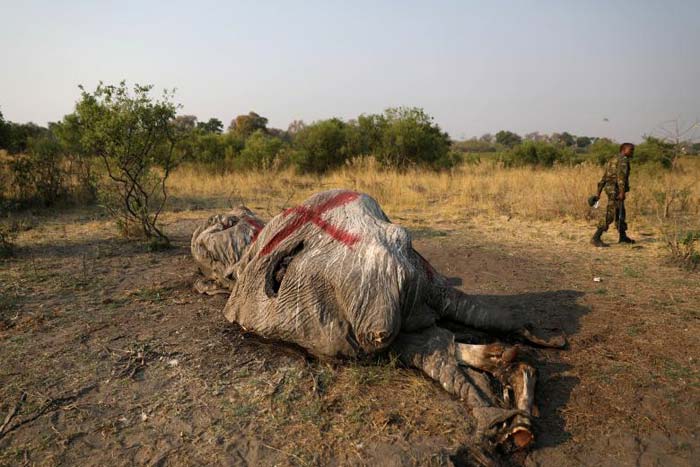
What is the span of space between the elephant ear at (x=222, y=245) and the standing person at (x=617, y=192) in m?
5.21

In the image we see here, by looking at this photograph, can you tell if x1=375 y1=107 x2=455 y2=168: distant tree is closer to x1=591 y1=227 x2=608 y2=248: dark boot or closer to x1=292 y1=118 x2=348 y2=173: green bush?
x1=292 y1=118 x2=348 y2=173: green bush

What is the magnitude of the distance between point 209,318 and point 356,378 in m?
1.73

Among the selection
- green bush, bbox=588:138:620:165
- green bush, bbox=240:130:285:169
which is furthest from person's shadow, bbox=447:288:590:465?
green bush, bbox=588:138:620:165

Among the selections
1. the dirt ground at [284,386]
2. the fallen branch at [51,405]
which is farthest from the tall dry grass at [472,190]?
the fallen branch at [51,405]

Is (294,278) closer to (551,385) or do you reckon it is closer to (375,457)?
(375,457)

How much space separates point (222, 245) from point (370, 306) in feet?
7.13

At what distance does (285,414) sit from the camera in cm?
295

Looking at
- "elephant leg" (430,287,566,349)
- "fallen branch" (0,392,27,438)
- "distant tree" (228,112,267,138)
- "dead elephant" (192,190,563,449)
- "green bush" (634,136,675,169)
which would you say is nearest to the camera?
"fallen branch" (0,392,27,438)

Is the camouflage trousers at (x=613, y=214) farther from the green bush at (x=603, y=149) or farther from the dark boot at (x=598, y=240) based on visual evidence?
the green bush at (x=603, y=149)

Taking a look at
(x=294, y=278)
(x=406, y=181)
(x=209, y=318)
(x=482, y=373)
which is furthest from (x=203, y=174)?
(x=482, y=373)

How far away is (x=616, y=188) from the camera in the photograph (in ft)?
24.3

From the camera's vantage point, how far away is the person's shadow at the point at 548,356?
9.31 ft

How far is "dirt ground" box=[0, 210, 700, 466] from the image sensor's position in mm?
2686

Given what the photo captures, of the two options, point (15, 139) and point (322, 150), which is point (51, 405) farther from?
point (322, 150)
